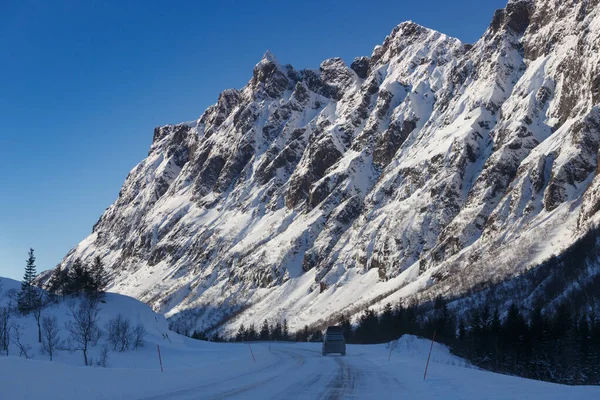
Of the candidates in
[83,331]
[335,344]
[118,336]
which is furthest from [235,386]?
[83,331]

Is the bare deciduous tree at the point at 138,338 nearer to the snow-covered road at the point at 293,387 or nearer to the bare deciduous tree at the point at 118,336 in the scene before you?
the bare deciduous tree at the point at 118,336

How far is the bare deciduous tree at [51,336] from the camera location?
58156mm

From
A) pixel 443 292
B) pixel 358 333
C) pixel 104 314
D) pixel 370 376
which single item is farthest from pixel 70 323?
pixel 443 292

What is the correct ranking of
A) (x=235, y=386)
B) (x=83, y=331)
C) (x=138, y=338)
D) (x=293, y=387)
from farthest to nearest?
(x=138, y=338) → (x=83, y=331) → (x=293, y=387) → (x=235, y=386)

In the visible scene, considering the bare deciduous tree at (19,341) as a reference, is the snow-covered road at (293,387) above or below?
below

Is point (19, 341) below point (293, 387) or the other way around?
the other way around

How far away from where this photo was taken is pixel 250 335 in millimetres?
190250

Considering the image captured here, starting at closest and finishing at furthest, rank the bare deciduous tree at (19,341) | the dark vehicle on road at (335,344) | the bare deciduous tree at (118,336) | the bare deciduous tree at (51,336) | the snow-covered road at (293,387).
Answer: the snow-covered road at (293,387) < the dark vehicle on road at (335,344) < the bare deciduous tree at (19,341) < the bare deciduous tree at (51,336) < the bare deciduous tree at (118,336)

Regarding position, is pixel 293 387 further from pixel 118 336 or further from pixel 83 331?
pixel 83 331

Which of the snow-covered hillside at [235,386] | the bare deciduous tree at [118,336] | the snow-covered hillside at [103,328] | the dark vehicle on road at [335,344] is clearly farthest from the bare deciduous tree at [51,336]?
the snow-covered hillside at [235,386]

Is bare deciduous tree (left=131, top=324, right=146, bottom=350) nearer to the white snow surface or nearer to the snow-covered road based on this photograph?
the white snow surface

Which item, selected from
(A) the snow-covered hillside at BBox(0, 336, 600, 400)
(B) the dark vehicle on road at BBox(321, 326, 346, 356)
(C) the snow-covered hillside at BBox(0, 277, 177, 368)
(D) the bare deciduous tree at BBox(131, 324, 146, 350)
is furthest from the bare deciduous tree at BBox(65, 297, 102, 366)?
(A) the snow-covered hillside at BBox(0, 336, 600, 400)

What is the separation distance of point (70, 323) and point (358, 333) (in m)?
91.3

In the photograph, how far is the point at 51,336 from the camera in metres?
61.7
